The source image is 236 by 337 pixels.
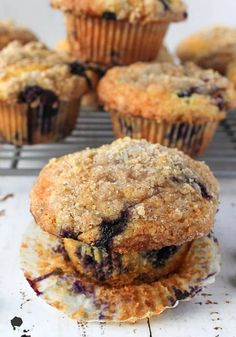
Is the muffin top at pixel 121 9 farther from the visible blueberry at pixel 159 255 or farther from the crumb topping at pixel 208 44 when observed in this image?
the visible blueberry at pixel 159 255

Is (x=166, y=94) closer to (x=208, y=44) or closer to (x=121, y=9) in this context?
(x=121, y=9)

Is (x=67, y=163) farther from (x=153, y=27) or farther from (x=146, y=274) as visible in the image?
(x=153, y=27)

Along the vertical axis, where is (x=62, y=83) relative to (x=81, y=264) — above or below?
above

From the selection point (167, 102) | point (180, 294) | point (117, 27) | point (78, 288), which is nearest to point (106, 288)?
point (78, 288)

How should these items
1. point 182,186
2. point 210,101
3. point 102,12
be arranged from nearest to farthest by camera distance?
point 182,186, point 210,101, point 102,12

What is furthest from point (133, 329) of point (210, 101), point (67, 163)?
point (210, 101)

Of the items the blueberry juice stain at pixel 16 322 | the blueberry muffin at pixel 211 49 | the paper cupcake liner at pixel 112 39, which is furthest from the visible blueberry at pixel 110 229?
the blueberry muffin at pixel 211 49
